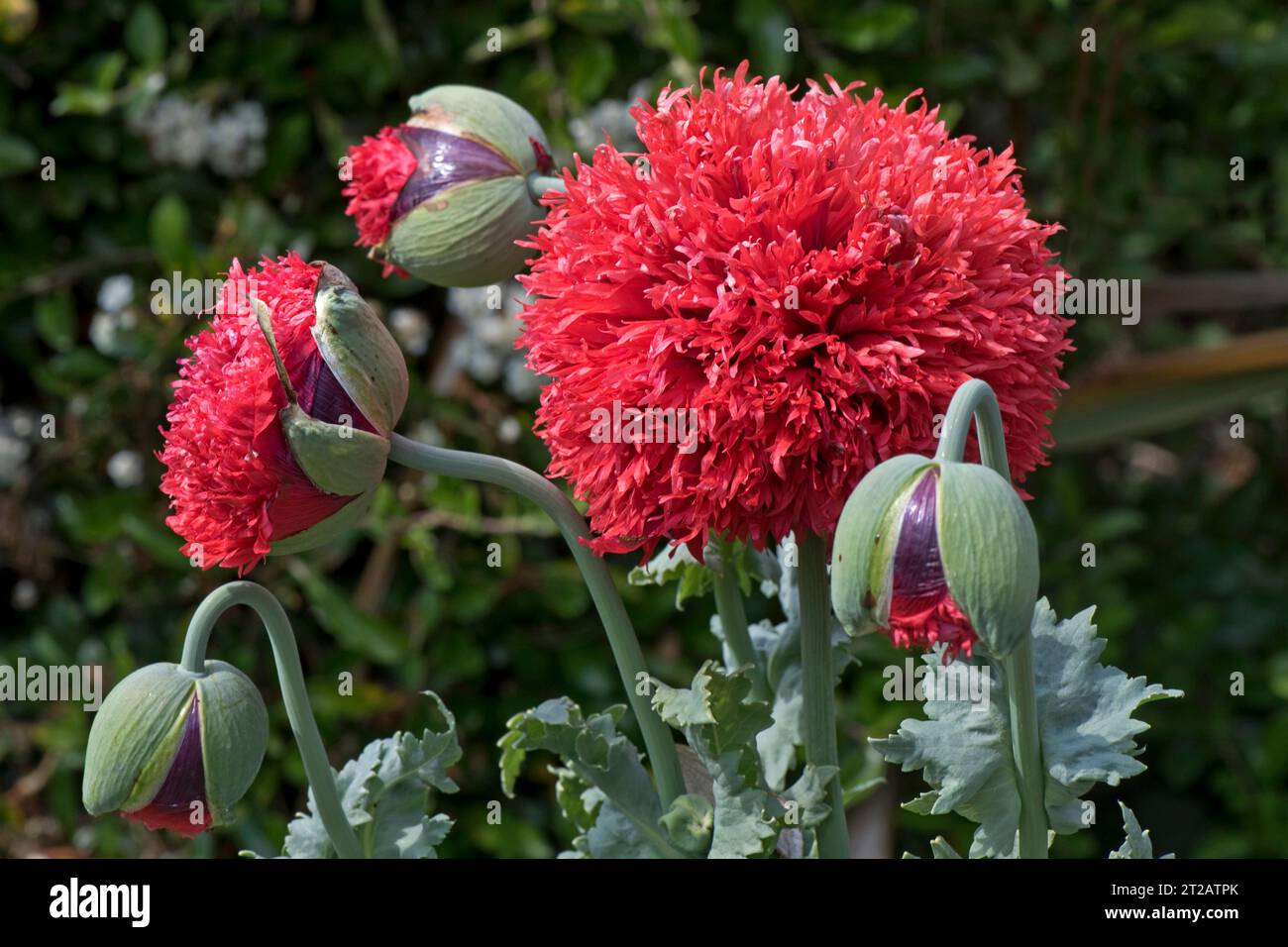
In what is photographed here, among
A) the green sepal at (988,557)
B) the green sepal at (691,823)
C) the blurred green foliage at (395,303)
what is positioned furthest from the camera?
the blurred green foliage at (395,303)

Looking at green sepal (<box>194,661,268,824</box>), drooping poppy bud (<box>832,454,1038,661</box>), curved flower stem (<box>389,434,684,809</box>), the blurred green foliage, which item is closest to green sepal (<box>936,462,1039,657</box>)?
drooping poppy bud (<box>832,454,1038,661</box>)

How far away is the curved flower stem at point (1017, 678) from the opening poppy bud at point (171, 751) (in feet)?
0.91

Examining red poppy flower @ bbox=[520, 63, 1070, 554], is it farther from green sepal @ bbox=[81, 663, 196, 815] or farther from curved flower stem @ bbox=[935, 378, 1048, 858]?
green sepal @ bbox=[81, 663, 196, 815]

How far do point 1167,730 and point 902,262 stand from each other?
126 cm

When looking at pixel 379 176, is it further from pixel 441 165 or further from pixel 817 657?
pixel 817 657

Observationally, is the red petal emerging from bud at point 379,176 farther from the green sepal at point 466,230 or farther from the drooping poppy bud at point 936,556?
the drooping poppy bud at point 936,556

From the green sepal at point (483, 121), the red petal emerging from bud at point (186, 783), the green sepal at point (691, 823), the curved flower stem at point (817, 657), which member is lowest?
the green sepal at point (691, 823)

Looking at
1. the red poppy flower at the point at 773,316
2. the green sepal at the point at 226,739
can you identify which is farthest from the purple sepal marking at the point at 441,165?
the green sepal at the point at 226,739

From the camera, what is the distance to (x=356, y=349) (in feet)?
1.71

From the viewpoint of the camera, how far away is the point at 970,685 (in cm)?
58

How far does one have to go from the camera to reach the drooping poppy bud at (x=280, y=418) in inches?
19.9

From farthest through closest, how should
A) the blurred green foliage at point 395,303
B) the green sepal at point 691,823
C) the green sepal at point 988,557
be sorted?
the blurred green foliage at point 395,303
the green sepal at point 691,823
the green sepal at point 988,557

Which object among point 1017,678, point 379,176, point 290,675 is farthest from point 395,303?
point 1017,678

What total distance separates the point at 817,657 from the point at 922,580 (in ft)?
0.33
